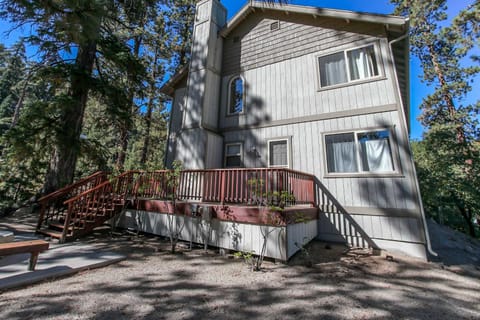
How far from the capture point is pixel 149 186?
6.91 meters

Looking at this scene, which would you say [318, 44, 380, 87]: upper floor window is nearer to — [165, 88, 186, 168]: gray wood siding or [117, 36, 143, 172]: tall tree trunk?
[165, 88, 186, 168]: gray wood siding

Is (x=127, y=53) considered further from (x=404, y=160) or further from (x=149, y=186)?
(x=404, y=160)

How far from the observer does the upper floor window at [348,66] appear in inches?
270

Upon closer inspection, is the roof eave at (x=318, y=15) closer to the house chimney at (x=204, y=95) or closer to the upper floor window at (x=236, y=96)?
the house chimney at (x=204, y=95)

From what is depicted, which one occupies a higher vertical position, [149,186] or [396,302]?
[149,186]

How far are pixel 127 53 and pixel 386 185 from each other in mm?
11466

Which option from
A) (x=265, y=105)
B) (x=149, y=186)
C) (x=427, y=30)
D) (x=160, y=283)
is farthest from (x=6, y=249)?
(x=427, y=30)

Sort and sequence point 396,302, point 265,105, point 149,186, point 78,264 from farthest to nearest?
point 265,105 → point 149,186 → point 78,264 → point 396,302

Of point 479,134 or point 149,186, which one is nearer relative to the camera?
point 149,186

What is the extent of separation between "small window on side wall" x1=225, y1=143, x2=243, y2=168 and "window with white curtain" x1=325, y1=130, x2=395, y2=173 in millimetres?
3293

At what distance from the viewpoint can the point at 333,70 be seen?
7.39 metres

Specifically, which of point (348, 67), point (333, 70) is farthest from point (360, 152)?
point (333, 70)

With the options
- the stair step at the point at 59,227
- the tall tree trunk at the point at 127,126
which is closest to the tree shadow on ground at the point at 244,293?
the stair step at the point at 59,227

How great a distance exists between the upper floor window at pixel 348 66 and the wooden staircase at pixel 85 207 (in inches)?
312
